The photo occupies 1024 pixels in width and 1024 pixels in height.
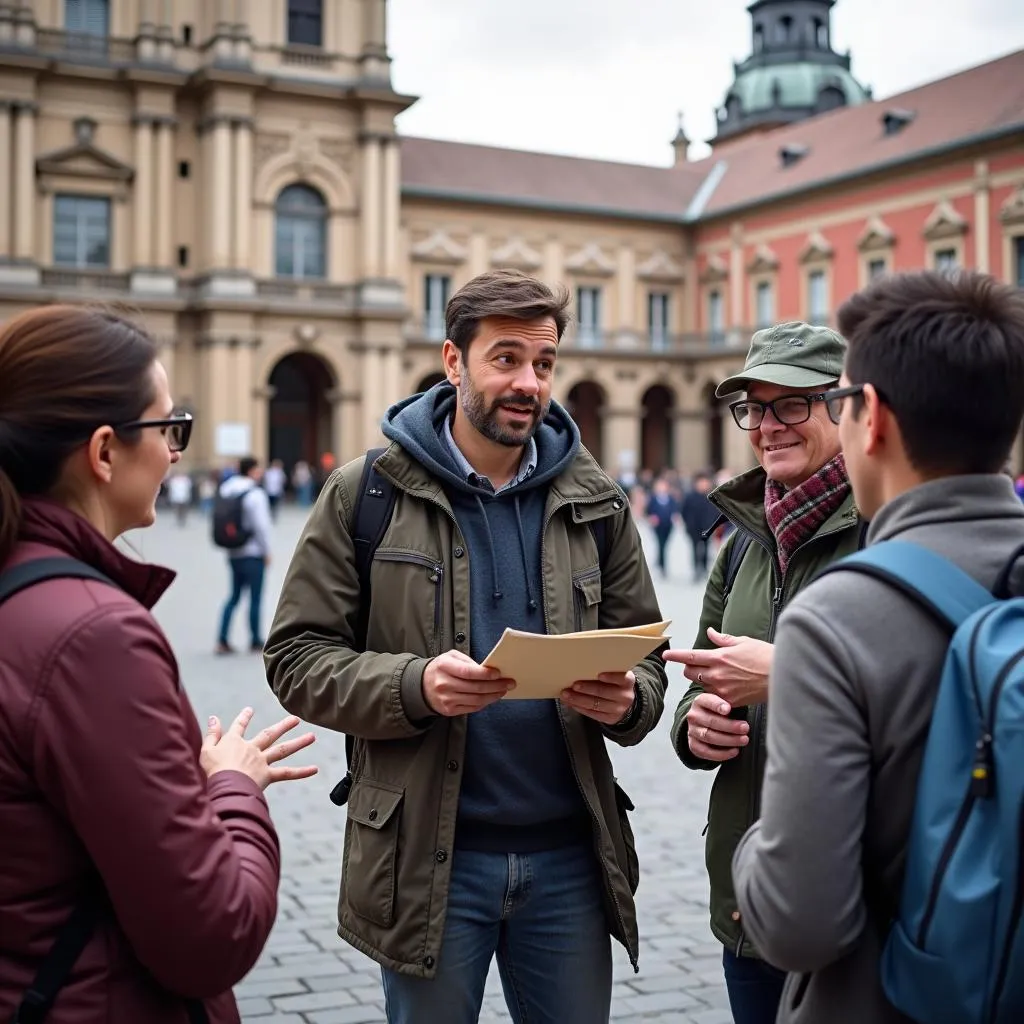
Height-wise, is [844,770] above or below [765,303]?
below

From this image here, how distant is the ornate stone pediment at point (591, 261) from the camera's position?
160 feet

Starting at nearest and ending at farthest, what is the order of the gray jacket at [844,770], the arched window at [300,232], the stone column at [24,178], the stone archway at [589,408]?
1. the gray jacket at [844,770]
2. the stone column at [24,178]
3. the arched window at [300,232]
4. the stone archway at [589,408]

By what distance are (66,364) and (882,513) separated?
1.26 meters

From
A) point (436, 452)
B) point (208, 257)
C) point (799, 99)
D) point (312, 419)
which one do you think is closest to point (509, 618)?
point (436, 452)

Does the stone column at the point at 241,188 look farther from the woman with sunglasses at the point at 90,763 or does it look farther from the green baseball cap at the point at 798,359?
the woman with sunglasses at the point at 90,763

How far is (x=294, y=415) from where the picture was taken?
47.1 meters

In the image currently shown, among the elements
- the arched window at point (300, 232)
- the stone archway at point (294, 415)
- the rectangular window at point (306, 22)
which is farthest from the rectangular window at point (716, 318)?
the rectangular window at point (306, 22)

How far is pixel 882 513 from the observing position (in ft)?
6.46

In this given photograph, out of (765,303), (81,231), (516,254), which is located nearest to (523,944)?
(81,231)

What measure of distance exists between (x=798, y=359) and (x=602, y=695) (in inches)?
36.8

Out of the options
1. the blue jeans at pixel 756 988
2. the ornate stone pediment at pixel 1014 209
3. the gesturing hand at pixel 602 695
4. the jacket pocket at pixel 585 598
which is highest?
the ornate stone pediment at pixel 1014 209

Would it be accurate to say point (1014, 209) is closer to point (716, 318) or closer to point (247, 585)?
point (716, 318)

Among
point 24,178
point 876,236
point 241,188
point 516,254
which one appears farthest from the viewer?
point 516,254

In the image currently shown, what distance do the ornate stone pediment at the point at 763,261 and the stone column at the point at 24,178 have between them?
80.4ft
